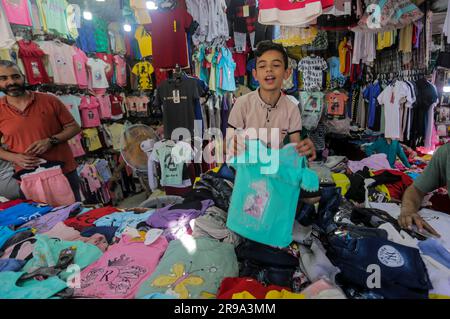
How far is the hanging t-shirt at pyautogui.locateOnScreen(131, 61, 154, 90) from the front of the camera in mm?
5238

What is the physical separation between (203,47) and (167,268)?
3.87m

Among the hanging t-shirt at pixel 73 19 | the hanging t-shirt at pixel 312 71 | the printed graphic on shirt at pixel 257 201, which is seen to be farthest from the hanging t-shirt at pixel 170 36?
the printed graphic on shirt at pixel 257 201

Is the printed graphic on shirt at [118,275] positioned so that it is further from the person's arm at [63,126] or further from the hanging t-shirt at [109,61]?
the hanging t-shirt at [109,61]

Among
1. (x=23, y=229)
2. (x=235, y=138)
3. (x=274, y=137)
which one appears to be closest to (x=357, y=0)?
(x=274, y=137)

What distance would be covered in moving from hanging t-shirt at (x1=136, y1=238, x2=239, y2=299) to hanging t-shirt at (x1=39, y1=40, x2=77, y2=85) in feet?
11.6

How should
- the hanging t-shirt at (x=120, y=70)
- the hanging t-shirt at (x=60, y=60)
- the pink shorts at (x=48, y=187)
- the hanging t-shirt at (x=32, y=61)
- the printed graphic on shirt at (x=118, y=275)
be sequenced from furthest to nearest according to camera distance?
the hanging t-shirt at (x=120, y=70)
the hanging t-shirt at (x=60, y=60)
the hanging t-shirt at (x=32, y=61)
the pink shorts at (x=48, y=187)
the printed graphic on shirt at (x=118, y=275)

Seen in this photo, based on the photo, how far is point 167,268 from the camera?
1261 mm

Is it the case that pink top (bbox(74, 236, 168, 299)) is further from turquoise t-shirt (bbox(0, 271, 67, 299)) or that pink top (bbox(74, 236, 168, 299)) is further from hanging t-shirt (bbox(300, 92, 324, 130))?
hanging t-shirt (bbox(300, 92, 324, 130))

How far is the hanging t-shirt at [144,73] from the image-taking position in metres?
5.24

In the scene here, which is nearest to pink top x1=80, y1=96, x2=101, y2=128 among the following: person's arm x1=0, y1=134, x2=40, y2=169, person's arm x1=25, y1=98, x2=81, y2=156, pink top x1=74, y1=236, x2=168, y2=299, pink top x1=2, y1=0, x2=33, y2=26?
pink top x1=2, y1=0, x2=33, y2=26

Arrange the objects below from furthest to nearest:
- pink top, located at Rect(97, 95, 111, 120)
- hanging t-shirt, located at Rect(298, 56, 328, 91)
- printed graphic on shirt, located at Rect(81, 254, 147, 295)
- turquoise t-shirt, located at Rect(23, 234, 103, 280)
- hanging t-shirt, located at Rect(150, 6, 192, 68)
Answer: hanging t-shirt, located at Rect(298, 56, 328, 91), pink top, located at Rect(97, 95, 111, 120), hanging t-shirt, located at Rect(150, 6, 192, 68), turquoise t-shirt, located at Rect(23, 234, 103, 280), printed graphic on shirt, located at Rect(81, 254, 147, 295)

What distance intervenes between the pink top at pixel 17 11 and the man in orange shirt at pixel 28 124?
1408 millimetres

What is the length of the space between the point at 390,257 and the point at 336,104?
4367 mm

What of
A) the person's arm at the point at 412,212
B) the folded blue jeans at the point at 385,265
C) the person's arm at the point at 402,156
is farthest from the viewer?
the person's arm at the point at 402,156
